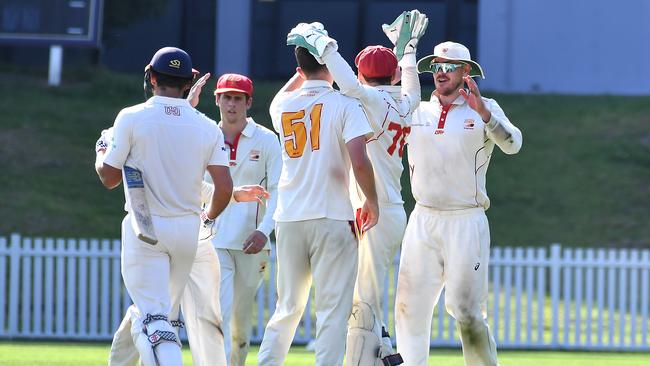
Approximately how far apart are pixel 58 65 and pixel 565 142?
393 inches

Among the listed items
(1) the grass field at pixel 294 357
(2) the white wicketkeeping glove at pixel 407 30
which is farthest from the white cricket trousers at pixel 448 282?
(1) the grass field at pixel 294 357

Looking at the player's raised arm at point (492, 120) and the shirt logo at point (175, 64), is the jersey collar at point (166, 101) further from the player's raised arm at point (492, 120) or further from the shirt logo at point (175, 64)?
the player's raised arm at point (492, 120)

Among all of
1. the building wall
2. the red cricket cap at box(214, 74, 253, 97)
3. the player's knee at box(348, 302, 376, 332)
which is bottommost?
the player's knee at box(348, 302, 376, 332)

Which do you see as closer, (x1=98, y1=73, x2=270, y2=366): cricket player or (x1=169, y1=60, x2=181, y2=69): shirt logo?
(x1=169, y1=60, x2=181, y2=69): shirt logo

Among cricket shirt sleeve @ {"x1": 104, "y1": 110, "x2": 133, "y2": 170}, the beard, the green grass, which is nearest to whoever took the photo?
cricket shirt sleeve @ {"x1": 104, "y1": 110, "x2": 133, "y2": 170}

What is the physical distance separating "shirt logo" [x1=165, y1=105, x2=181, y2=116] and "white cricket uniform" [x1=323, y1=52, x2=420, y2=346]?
4.80ft

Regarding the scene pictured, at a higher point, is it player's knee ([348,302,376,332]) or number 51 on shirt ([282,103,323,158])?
number 51 on shirt ([282,103,323,158])

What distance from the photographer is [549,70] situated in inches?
1166

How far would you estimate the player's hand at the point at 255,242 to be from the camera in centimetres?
927

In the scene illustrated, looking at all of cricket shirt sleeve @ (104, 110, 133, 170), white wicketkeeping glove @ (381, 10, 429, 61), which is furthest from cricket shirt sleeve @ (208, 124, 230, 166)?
white wicketkeeping glove @ (381, 10, 429, 61)

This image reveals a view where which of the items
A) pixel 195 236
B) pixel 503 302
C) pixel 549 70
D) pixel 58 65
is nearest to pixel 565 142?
pixel 549 70

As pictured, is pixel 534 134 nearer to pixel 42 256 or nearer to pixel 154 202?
pixel 42 256

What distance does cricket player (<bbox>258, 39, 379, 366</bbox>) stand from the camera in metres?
8.24

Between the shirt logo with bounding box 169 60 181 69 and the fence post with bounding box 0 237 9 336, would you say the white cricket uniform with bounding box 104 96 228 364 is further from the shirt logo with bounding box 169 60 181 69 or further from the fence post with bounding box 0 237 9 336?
the fence post with bounding box 0 237 9 336
